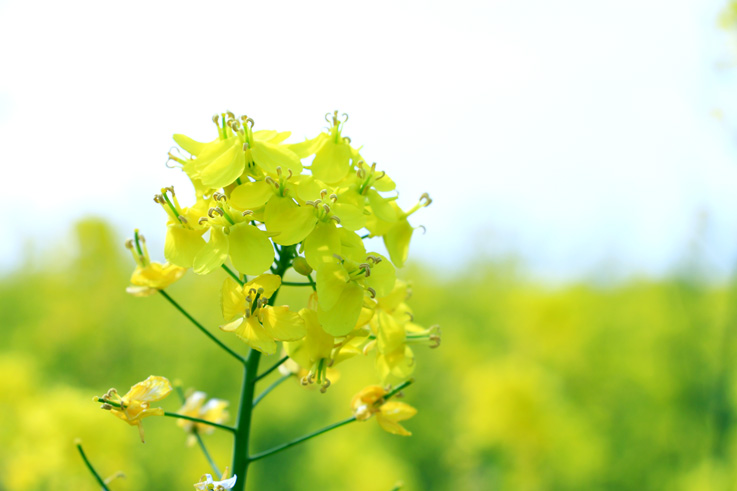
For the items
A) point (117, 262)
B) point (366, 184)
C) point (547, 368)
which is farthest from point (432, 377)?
point (366, 184)

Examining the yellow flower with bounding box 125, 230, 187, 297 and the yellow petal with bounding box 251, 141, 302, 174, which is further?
the yellow flower with bounding box 125, 230, 187, 297

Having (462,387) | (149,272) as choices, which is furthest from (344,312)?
(462,387)

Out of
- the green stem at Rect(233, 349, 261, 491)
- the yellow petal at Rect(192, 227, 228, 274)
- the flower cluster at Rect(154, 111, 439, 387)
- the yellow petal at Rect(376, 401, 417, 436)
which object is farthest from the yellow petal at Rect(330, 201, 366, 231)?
the yellow petal at Rect(376, 401, 417, 436)

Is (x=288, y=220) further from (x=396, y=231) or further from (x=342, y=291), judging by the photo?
(x=396, y=231)

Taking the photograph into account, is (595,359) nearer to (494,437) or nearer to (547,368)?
(547,368)

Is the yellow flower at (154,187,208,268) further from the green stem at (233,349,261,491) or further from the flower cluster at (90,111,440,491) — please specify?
the green stem at (233,349,261,491)

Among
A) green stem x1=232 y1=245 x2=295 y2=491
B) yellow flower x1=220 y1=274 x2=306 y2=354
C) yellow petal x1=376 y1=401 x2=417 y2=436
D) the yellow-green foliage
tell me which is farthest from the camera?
the yellow-green foliage

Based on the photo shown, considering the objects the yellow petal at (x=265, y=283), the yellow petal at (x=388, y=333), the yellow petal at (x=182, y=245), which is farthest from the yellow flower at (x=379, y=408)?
the yellow petal at (x=182, y=245)
